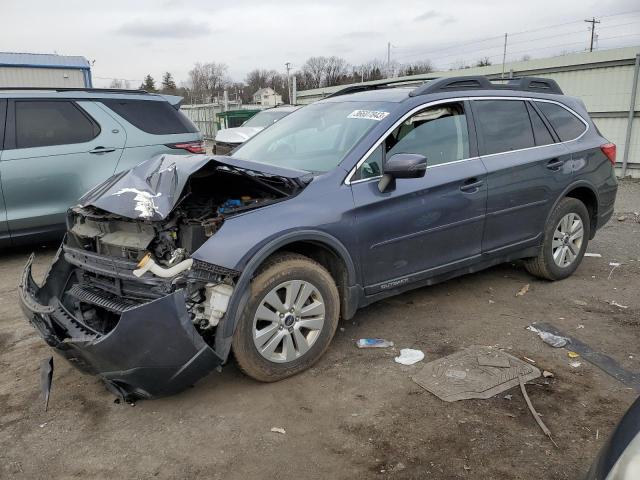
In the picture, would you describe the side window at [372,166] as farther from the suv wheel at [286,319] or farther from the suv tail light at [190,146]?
the suv tail light at [190,146]

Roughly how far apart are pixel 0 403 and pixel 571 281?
4.95 metres

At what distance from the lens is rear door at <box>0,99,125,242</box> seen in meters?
5.73

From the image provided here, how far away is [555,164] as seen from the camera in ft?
15.5

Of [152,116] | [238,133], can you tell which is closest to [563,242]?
[152,116]

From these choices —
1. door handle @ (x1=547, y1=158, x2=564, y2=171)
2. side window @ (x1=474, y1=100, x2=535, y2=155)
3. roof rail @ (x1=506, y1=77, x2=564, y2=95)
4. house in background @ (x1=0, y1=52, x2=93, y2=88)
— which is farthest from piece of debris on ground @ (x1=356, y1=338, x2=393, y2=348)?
house in background @ (x1=0, y1=52, x2=93, y2=88)

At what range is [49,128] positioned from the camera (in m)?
5.99

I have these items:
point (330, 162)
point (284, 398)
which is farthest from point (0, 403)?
point (330, 162)

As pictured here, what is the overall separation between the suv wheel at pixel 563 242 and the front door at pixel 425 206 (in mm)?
1009

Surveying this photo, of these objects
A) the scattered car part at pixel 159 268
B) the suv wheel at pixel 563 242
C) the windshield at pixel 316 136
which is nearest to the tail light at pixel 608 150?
the suv wheel at pixel 563 242

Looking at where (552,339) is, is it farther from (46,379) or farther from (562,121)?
(46,379)

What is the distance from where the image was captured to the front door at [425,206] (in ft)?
11.9

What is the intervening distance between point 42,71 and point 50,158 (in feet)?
55.4

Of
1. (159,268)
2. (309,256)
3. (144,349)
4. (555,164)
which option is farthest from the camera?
(555,164)

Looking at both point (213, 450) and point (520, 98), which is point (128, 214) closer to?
point (213, 450)
